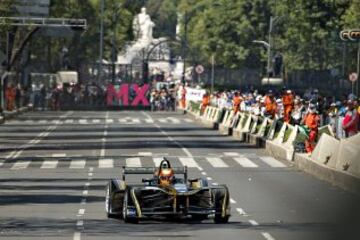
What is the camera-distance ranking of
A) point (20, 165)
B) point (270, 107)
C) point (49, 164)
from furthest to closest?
1. point (270, 107)
2. point (49, 164)
3. point (20, 165)

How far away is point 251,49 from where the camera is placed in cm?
13212

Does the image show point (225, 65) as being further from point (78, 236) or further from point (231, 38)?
point (78, 236)

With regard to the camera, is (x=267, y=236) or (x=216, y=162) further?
(x=216, y=162)

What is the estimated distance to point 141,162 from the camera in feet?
127

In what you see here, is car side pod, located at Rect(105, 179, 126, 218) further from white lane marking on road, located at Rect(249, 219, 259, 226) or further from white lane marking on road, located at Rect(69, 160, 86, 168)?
white lane marking on road, located at Rect(69, 160, 86, 168)

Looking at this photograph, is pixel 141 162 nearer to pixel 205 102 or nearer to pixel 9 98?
pixel 205 102

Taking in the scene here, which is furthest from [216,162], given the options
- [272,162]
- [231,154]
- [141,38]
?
[141,38]

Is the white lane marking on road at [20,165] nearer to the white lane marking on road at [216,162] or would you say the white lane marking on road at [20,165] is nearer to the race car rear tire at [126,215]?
the white lane marking on road at [216,162]

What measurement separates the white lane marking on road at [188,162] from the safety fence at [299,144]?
114 inches

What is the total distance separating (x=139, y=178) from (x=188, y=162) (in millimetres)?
7114

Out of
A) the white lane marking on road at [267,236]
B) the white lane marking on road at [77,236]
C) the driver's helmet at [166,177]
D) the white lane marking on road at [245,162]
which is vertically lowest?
the white lane marking on road at [245,162]

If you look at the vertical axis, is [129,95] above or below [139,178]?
below

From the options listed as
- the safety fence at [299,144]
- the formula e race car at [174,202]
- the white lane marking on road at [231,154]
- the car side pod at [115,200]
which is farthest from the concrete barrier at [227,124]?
the formula e race car at [174,202]

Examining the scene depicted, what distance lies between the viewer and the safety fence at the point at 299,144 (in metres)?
28.4
